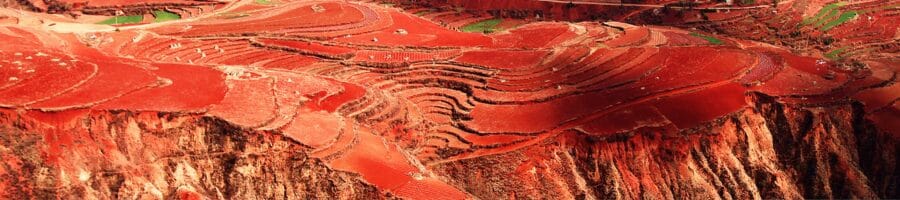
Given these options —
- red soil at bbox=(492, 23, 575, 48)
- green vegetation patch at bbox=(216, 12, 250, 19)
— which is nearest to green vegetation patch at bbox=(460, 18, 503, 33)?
red soil at bbox=(492, 23, 575, 48)

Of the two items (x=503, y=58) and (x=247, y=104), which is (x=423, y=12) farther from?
(x=247, y=104)

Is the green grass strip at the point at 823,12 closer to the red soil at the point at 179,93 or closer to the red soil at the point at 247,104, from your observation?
the red soil at the point at 247,104

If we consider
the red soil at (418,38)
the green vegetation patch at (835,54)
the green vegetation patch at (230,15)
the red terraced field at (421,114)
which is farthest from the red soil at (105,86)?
the green vegetation patch at (835,54)

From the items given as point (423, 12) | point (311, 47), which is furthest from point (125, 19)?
point (423, 12)

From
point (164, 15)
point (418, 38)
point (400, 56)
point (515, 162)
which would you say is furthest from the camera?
point (164, 15)

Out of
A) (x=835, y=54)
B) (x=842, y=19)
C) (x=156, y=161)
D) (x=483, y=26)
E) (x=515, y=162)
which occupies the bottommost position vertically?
(x=515, y=162)

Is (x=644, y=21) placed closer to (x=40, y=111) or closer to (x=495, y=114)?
(x=495, y=114)

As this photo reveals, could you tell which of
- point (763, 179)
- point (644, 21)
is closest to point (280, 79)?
point (763, 179)
